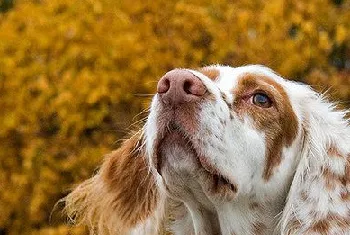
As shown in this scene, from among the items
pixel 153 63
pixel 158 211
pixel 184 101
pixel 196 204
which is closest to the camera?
pixel 184 101

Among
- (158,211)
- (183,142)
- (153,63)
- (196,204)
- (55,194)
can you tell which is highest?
(183,142)

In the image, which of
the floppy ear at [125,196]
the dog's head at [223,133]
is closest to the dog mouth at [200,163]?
the dog's head at [223,133]

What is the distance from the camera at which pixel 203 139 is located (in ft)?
13.5

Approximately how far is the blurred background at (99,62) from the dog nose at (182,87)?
9.88ft

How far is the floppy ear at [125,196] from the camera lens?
498 cm

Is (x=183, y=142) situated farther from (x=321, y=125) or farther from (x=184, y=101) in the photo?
(x=321, y=125)

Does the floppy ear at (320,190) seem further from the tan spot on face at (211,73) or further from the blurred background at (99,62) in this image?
the blurred background at (99,62)

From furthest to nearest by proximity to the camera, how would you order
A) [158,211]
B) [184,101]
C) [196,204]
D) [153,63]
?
[153,63] → [158,211] → [196,204] → [184,101]

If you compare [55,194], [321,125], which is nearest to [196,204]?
[321,125]

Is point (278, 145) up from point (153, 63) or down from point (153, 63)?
up

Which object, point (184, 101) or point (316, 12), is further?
point (316, 12)

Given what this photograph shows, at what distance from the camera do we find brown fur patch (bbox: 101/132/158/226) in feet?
16.3

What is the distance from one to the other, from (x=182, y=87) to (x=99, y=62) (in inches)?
138

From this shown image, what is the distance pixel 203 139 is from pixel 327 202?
27.8 inches
